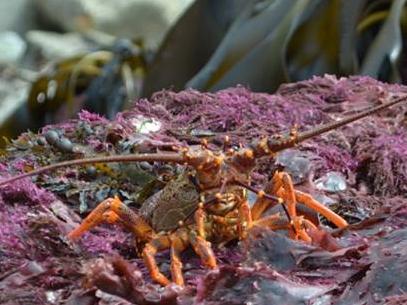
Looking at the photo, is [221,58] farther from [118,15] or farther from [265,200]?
[118,15]

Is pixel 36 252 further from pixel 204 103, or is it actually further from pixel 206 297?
pixel 204 103

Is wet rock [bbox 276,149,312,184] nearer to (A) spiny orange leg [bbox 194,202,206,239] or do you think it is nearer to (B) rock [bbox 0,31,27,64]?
(A) spiny orange leg [bbox 194,202,206,239]

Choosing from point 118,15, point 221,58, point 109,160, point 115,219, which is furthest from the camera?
point 118,15

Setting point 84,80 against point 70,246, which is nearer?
point 70,246

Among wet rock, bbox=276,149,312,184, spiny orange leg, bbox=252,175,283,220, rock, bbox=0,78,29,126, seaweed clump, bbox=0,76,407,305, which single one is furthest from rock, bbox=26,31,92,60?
spiny orange leg, bbox=252,175,283,220

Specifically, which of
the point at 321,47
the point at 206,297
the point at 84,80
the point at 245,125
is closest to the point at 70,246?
the point at 206,297

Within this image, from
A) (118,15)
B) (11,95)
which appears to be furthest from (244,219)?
(118,15)
